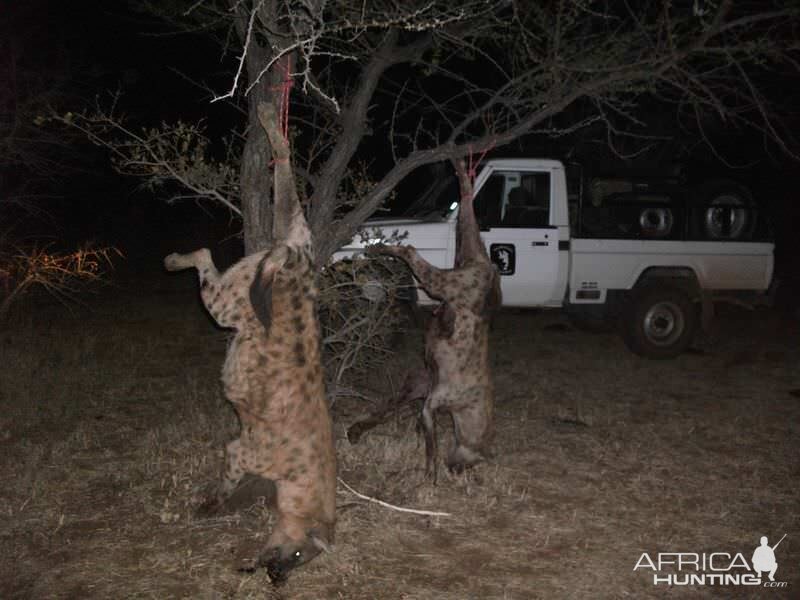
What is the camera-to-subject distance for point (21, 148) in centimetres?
877

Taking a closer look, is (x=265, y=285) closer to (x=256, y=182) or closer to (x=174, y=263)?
(x=174, y=263)

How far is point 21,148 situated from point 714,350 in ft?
27.8

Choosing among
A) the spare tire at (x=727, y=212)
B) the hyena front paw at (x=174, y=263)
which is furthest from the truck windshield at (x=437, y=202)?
the hyena front paw at (x=174, y=263)

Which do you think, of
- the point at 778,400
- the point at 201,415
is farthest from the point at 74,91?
the point at 778,400

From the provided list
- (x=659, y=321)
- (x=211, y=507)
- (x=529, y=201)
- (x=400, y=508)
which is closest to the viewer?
(x=211, y=507)

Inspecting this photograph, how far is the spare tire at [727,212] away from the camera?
9.93 metres

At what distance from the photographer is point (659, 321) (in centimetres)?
1002

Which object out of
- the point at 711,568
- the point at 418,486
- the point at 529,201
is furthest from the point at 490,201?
the point at 711,568

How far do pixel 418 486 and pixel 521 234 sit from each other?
4293 mm

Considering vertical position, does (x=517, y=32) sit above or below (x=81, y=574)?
above

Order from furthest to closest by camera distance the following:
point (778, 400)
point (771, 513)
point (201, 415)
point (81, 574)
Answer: point (778, 400) < point (201, 415) < point (771, 513) < point (81, 574)

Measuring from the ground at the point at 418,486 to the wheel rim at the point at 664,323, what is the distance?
0.52 meters

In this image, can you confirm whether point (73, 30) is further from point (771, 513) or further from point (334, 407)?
point (771, 513)

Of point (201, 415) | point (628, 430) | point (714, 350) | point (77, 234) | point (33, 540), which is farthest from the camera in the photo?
point (77, 234)
